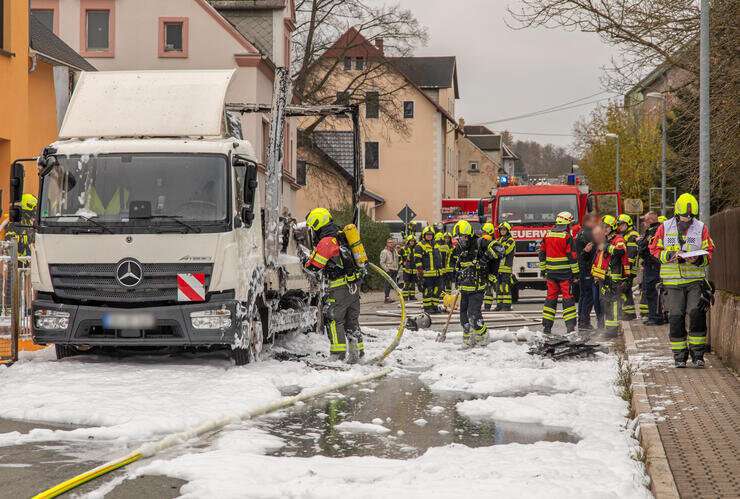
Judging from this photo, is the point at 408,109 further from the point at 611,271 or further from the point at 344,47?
the point at 611,271

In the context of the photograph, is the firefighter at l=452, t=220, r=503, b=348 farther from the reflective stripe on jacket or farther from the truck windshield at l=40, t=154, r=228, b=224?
the truck windshield at l=40, t=154, r=228, b=224

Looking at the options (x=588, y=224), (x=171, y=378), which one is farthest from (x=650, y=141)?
(x=171, y=378)

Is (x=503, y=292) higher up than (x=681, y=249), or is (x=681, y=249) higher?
(x=681, y=249)

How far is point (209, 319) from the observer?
952cm

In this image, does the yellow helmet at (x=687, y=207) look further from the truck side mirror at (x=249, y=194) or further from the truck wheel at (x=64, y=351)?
the truck wheel at (x=64, y=351)

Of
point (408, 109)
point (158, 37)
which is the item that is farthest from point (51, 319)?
point (408, 109)

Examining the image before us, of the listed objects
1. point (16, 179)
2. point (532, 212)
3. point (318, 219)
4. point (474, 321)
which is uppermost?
point (532, 212)

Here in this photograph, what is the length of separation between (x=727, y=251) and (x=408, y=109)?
48.4 meters

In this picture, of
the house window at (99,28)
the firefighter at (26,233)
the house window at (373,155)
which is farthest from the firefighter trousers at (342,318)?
the house window at (373,155)

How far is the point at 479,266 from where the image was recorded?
13367 millimetres

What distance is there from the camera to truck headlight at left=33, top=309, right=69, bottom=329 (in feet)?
31.1

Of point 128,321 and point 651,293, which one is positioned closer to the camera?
point 128,321

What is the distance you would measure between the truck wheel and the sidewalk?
20.1ft

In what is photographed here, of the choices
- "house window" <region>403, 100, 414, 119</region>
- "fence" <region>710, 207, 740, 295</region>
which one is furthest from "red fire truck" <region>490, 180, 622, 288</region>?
"house window" <region>403, 100, 414, 119</region>
